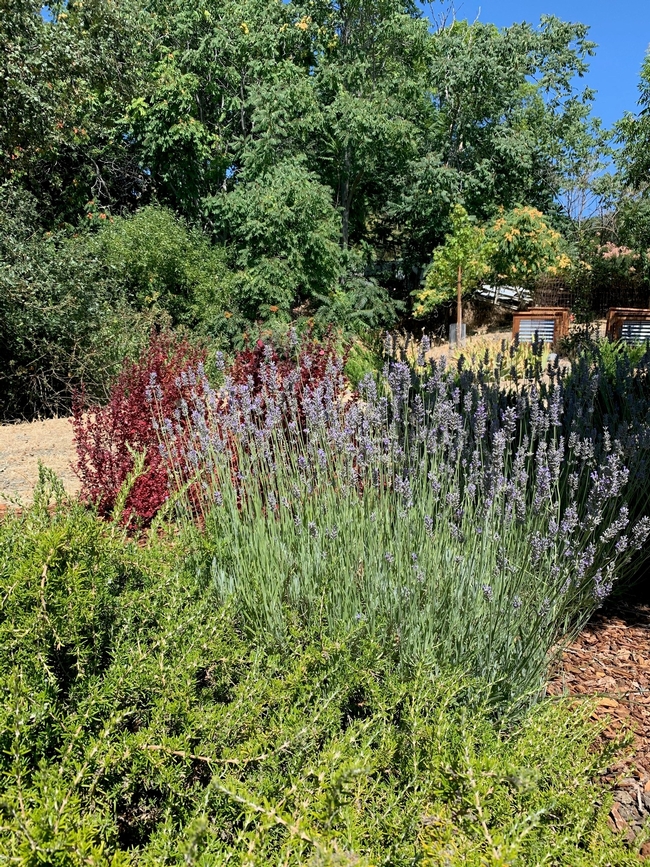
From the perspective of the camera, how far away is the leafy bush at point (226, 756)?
4.15 ft

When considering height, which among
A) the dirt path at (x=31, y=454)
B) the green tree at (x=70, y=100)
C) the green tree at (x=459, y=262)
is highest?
the green tree at (x=70, y=100)

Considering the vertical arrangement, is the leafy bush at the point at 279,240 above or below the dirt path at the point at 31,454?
above

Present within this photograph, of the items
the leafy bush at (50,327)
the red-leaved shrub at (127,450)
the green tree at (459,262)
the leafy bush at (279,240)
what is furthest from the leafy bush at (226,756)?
the green tree at (459,262)

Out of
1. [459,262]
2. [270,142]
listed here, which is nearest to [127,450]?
[270,142]

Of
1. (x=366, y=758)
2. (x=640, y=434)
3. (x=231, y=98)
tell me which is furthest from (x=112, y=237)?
(x=366, y=758)

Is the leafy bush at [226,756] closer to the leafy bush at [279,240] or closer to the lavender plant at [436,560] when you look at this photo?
the lavender plant at [436,560]

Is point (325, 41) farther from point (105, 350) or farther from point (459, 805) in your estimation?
point (459, 805)

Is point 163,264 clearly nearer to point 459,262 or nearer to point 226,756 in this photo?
point 459,262

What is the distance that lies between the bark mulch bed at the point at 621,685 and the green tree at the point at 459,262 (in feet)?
40.5

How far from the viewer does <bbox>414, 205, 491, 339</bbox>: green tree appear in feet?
52.5

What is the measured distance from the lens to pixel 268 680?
1879mm

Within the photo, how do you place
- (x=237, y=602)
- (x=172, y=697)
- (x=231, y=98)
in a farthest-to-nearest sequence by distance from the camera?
1. (x=231, y=98)
2. (x=237, y=602)
3. (x=172, y=697)

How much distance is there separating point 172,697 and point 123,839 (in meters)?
0.43

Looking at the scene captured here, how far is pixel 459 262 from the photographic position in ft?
52.7
